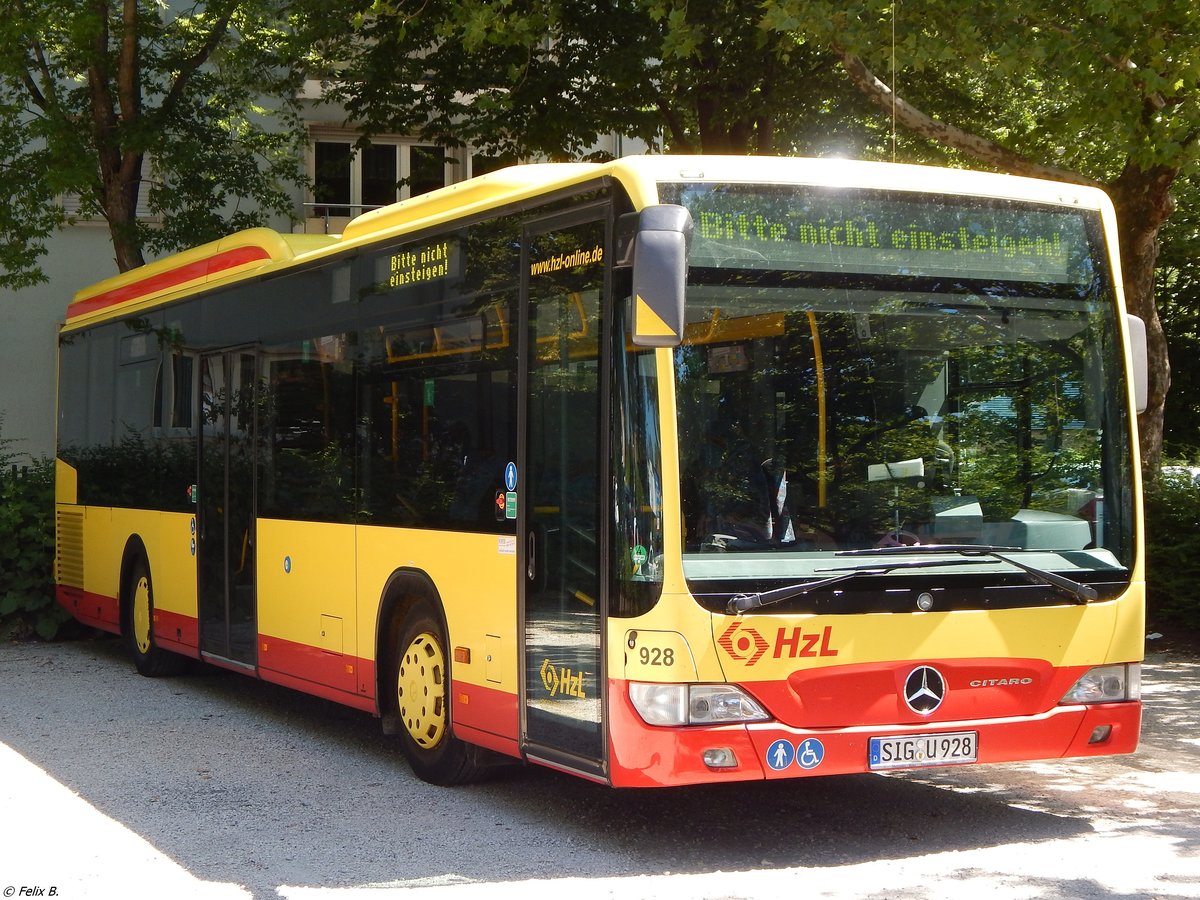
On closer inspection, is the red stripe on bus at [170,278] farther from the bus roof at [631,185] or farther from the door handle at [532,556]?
the door handle at [532,556]

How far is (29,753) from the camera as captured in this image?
10234 mm

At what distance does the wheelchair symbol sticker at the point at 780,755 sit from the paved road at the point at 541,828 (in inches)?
17.3

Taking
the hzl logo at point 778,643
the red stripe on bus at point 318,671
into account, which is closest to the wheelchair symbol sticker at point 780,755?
the hzl logo at point 778,643

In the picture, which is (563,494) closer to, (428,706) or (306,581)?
(428,706)

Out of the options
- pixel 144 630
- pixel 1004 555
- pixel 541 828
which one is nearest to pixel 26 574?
pixel 144 630

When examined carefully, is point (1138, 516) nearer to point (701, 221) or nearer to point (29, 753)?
point (701, 221)

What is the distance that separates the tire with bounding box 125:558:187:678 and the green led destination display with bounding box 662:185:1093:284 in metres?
7.99

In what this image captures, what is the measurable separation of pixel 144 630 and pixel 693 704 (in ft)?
27.2

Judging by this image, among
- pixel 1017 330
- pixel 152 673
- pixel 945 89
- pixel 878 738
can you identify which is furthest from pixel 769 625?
pixel 945 89

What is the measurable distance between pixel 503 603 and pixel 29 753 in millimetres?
3786

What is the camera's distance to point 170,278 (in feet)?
45.4

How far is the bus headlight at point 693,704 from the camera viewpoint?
6922 millimetres

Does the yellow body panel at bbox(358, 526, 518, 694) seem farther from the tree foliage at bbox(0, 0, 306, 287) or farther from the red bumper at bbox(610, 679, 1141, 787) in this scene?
the tree foliage at bbox(0, 0, 306, 287)

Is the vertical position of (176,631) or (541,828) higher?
(176,631)
